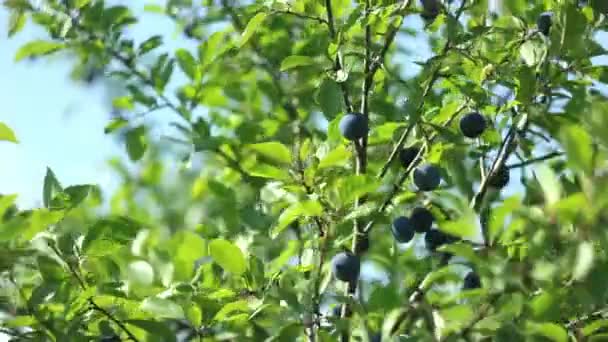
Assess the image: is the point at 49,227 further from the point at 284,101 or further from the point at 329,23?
the point at 284,101

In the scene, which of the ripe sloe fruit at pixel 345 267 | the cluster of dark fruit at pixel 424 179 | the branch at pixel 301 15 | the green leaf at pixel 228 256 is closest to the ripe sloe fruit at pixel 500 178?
the cluster of dark fruit at pixel 424 179

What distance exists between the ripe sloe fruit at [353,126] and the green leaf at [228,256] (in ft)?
1.23

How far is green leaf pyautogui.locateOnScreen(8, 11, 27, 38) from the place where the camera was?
2.33 meters

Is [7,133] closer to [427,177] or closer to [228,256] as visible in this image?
[228,256]

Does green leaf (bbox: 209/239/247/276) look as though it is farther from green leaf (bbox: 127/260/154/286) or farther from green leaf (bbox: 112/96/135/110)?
green leaf (bbox: 112/96/135/110)

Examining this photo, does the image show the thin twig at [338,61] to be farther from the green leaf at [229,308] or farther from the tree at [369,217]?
the green leaf at [229,308]

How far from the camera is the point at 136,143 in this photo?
97.7 inches

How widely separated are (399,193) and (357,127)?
0.21m

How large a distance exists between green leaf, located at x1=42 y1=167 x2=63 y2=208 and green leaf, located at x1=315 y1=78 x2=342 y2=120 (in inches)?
20.7

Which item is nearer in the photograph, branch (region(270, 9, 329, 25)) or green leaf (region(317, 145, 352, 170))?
green leaf (region(317, 145, 352, 170))

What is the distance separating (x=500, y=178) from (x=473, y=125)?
12 cm

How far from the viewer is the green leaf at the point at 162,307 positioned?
1.43 metres

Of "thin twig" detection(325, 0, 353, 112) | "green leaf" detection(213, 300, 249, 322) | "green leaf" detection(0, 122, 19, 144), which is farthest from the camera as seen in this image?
"thin twig" detection(325, 0, 353, 112)

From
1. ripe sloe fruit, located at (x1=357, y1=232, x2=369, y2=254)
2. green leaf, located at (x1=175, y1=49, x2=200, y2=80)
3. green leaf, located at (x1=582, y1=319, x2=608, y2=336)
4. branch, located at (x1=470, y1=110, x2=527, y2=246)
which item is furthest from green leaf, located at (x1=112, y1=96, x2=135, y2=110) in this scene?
green leaf, located at (x1=582, y1=319, x2=608, y2=336)
